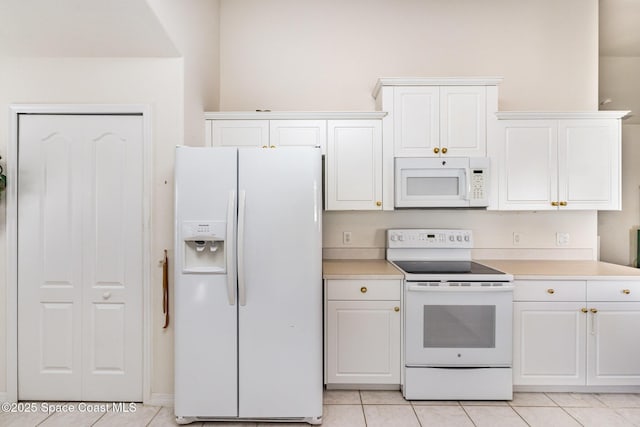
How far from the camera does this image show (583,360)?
2416mm

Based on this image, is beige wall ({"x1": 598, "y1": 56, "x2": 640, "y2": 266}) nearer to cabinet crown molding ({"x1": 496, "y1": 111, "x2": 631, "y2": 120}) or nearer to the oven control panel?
cabinet crown molding ({"x1": 496, "y1": 111, "x2": 631, "y2": 120})

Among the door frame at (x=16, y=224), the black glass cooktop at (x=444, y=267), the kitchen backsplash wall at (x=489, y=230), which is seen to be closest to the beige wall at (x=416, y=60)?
the kitchen backsplash wall at (x=489, y=230)

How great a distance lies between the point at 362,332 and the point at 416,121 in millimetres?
1611

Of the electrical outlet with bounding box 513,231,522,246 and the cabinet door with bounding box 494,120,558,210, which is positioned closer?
the cabinet door with bounding box 494,120,558,210

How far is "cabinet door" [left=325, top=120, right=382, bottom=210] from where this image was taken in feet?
9.07

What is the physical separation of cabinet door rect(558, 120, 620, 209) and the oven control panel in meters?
0.82

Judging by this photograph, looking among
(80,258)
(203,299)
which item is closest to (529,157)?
(203,299)

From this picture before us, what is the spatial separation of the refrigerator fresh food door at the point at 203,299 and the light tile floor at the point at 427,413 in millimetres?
233

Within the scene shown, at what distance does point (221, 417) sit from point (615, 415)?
95.7 inches

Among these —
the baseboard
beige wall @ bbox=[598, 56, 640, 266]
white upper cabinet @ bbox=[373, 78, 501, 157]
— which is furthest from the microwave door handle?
the baseboard

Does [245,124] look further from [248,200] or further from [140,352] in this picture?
[140,352]

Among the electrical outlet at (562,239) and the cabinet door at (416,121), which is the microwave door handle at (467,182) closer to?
the cabinet door at (416,121)

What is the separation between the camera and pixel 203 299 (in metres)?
2.09

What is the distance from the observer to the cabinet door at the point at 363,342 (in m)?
2.46
